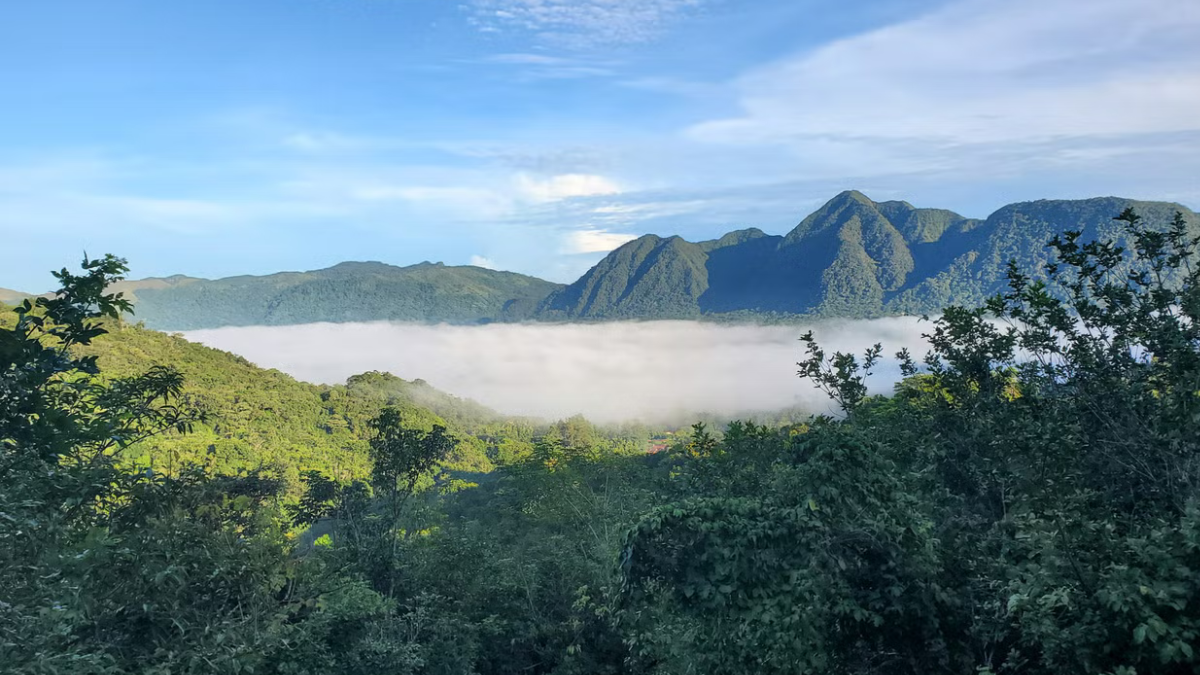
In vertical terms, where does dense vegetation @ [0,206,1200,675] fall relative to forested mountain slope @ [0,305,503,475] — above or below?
above

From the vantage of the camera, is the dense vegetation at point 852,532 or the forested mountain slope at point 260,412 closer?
the dense vegetation at point 852,532

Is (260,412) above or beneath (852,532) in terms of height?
beneath

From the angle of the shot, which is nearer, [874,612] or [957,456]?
[874,612]

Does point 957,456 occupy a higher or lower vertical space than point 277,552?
higher

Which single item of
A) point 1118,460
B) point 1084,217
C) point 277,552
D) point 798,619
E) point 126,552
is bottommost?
point 277,552

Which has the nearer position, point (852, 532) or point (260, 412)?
point (852, 532)

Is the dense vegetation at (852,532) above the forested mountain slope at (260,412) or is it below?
above

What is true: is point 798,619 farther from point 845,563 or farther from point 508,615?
point 508,615

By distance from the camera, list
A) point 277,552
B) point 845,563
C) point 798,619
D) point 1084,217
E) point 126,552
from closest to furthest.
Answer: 1. point 798,619
2. point 845,563
3. point 126,552
4. point 277,552
5. point 1084,217

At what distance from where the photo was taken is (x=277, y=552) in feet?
34.4

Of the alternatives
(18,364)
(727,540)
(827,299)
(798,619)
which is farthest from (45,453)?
(827,299)

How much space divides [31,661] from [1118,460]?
9.02m

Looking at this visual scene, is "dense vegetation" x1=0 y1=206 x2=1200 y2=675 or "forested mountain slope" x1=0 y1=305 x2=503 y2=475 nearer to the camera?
"dense vegetation" x1=0 y1=206 x2=1200 y2=675

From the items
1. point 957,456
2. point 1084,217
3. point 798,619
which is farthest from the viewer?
point 1084,217
